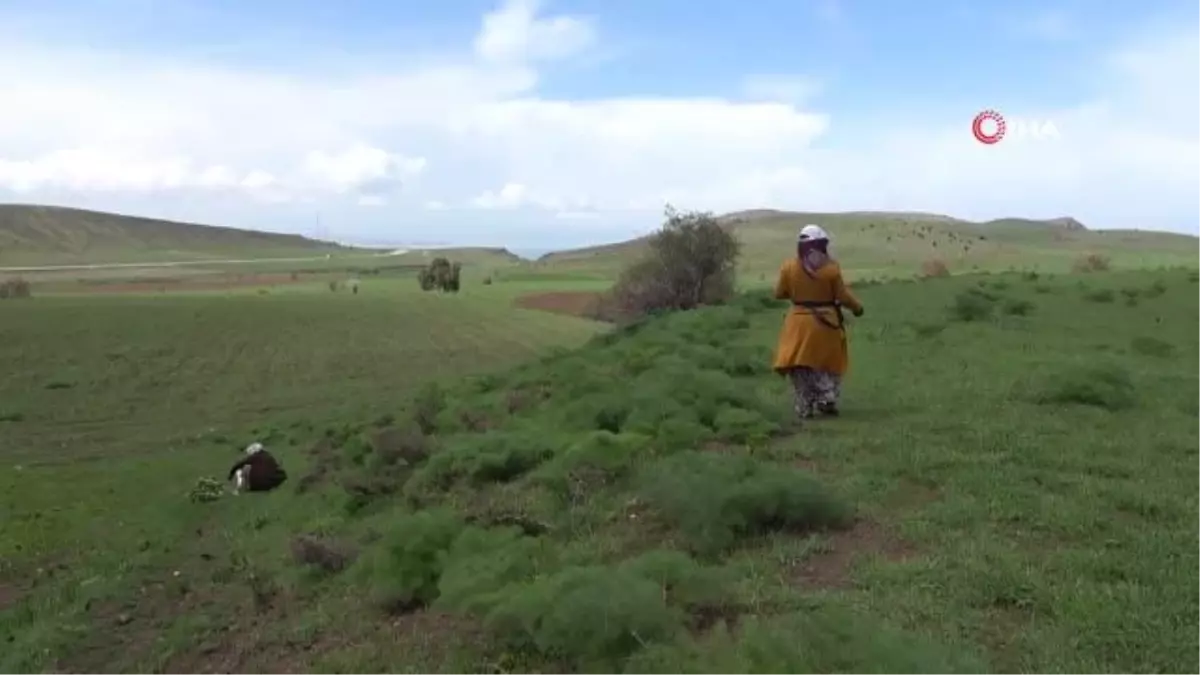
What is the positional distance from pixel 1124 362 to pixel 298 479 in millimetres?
12338

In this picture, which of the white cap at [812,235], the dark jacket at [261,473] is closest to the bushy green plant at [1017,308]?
the white cap at [812,235]

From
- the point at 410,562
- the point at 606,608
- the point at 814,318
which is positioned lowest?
the point at 410,562

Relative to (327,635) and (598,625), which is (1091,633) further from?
(327,635)

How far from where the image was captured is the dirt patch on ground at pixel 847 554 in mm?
7304

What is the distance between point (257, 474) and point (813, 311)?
8.82 m

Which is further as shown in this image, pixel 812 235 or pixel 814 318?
pixel 814 318

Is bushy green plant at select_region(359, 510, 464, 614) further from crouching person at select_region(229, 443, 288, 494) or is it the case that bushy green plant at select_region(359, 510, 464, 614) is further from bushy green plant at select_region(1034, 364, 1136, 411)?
crouching person at select_region(229, 443, 288, 494)

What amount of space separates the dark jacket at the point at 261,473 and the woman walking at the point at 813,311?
26.8ft

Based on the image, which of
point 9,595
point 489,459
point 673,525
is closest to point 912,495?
point 673,525

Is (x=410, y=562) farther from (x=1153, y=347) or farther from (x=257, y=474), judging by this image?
(x=1153, y=347)

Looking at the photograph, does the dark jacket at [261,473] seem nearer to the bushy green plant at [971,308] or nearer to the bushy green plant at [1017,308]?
the bushy green plant at [971,308]

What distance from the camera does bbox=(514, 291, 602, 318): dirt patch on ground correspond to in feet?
211

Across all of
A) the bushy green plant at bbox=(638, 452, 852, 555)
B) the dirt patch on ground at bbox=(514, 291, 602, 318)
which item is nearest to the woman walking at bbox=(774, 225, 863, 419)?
the bushy green plant at bbox=(638, 452, 852, 555)

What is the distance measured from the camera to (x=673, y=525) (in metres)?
8.88
